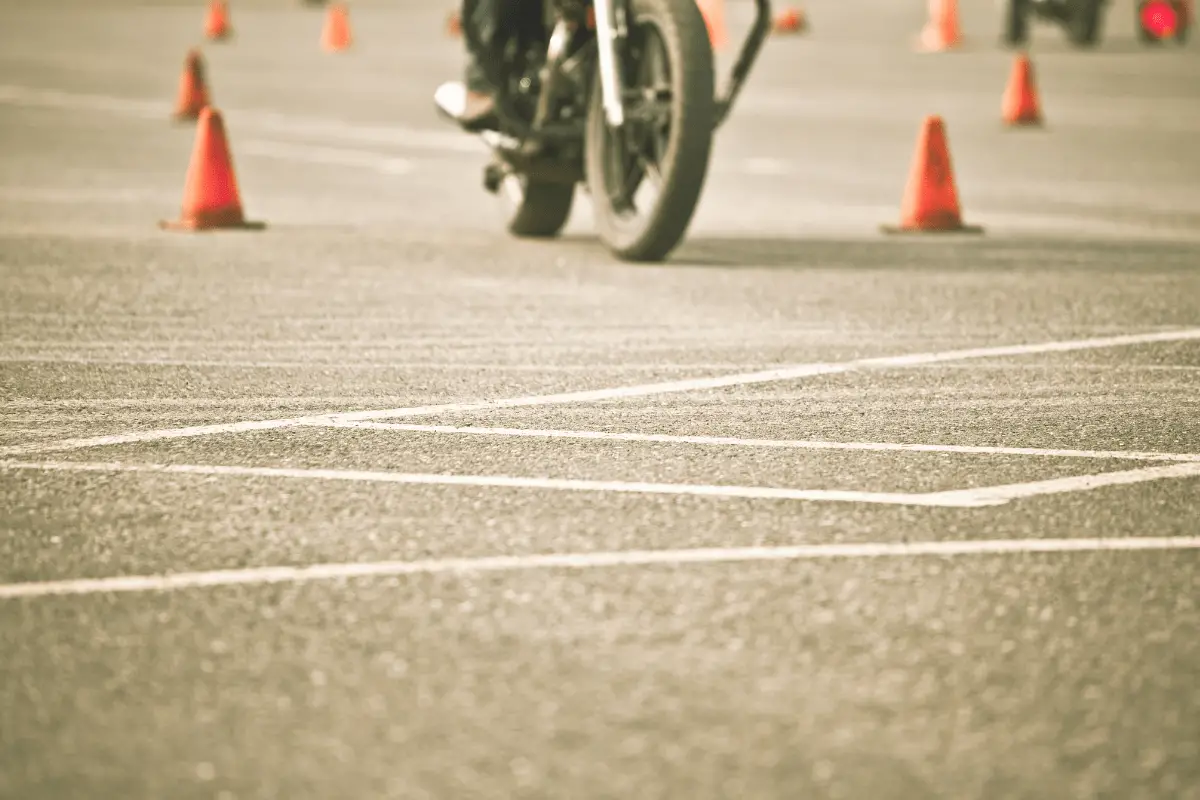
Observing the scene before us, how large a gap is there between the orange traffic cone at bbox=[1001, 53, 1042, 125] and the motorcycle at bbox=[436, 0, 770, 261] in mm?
8011

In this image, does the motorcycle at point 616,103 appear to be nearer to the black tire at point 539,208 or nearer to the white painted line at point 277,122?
the black tire at point 539,208

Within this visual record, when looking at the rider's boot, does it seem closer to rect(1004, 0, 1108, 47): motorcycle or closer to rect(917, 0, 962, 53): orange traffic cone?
rect(1004, 0, 1108, 47): motorcycle

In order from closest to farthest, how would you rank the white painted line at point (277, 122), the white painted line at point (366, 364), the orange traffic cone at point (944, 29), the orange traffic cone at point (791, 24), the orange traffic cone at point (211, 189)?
Result: 1. the white painted line at point (366, 364)
2. the orange traffic cone at point (211, 189)
3. the white painted line at point (277, 122)
4. the orange traffic cone at point (944, 29)
5. the orange traffic cone at point (791, 24)

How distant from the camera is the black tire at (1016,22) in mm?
27234

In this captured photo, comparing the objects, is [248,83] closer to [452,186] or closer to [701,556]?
[452,186]

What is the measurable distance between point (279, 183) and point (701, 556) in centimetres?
947

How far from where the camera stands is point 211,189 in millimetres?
11820

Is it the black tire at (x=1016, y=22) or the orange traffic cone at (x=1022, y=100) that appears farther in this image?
the black tire at (x=1016, y=22)

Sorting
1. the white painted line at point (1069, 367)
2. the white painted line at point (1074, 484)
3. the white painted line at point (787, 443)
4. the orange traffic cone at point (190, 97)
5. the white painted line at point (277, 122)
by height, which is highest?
the white painted line at point (1074, 484)

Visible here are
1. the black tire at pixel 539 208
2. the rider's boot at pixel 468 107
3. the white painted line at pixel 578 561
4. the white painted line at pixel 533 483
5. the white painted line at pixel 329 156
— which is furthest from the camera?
the white painted line at pixel 329 156

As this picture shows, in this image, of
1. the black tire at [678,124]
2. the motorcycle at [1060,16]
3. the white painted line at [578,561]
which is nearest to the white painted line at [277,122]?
Answer: the black tire at [678,124]

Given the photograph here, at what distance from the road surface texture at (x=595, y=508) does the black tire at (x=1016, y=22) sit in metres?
15.0

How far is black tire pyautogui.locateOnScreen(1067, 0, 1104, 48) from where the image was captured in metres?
27.1

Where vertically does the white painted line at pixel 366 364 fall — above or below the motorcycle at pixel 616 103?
below
